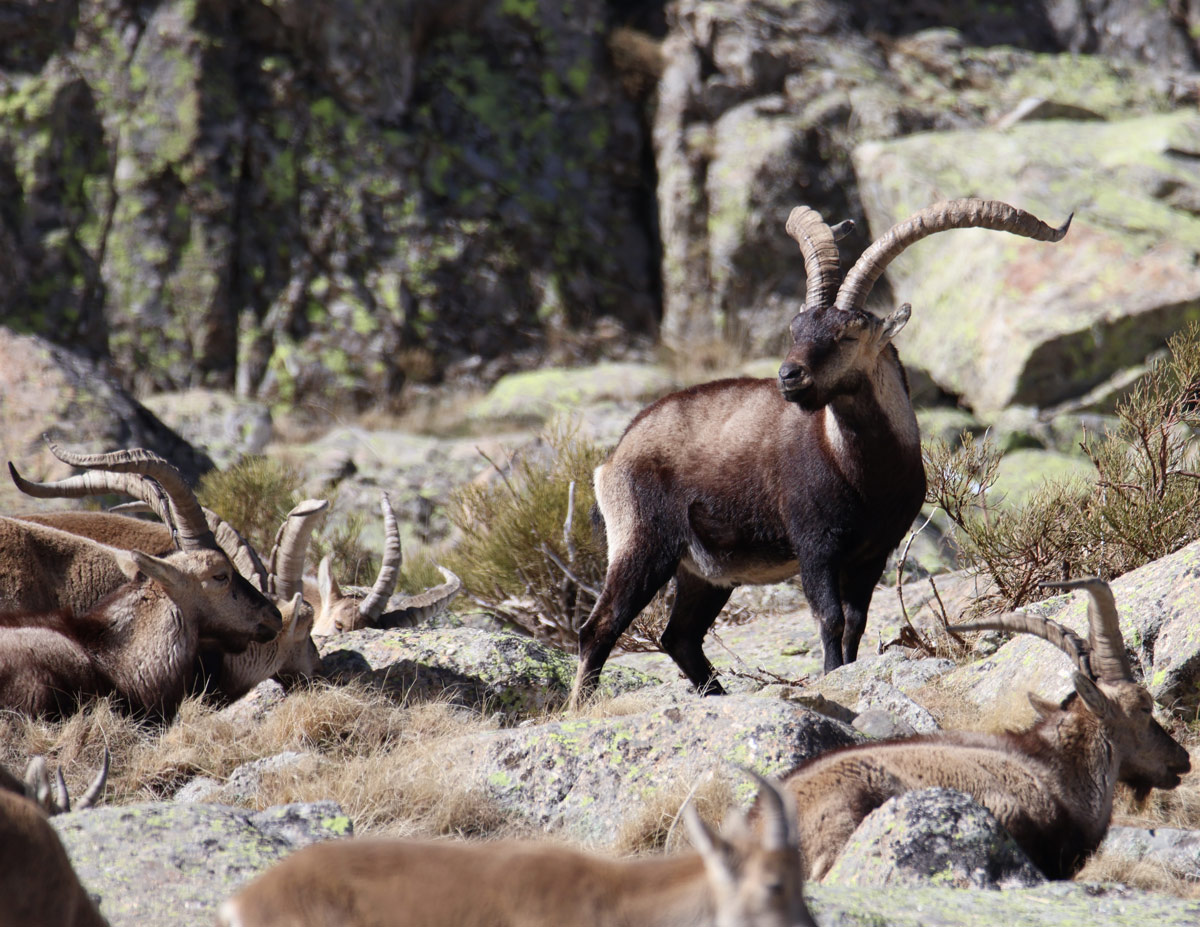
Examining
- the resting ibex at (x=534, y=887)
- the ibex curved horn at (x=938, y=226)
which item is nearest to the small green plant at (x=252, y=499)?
the ibex curved horn at (x=938, y=226)

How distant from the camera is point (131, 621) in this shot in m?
6.00

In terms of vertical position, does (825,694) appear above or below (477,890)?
below

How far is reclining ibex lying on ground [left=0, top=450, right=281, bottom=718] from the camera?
5.62 meters

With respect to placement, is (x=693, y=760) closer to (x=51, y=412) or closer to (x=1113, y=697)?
(x=1113, y=697)

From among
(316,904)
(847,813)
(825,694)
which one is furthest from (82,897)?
(825,694)

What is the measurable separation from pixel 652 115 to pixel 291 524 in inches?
446

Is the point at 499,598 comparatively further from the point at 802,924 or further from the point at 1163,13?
the point at 1163,13

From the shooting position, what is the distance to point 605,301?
16.7m

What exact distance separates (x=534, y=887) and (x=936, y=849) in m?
1.67

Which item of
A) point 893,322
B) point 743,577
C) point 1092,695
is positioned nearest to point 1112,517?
point 893,322

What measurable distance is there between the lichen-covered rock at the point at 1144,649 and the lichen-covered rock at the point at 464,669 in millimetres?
1931

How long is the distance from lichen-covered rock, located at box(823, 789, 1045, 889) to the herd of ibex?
0.82 feet

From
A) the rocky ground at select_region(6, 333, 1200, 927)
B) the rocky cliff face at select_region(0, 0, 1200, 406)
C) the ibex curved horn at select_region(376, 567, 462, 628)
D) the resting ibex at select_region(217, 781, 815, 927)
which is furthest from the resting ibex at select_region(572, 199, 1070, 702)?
the rocky cliff face at select_region(0, 0, 1200, 406)

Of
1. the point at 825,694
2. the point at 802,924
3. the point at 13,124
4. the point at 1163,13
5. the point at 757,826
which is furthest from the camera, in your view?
the point at 1163,13
